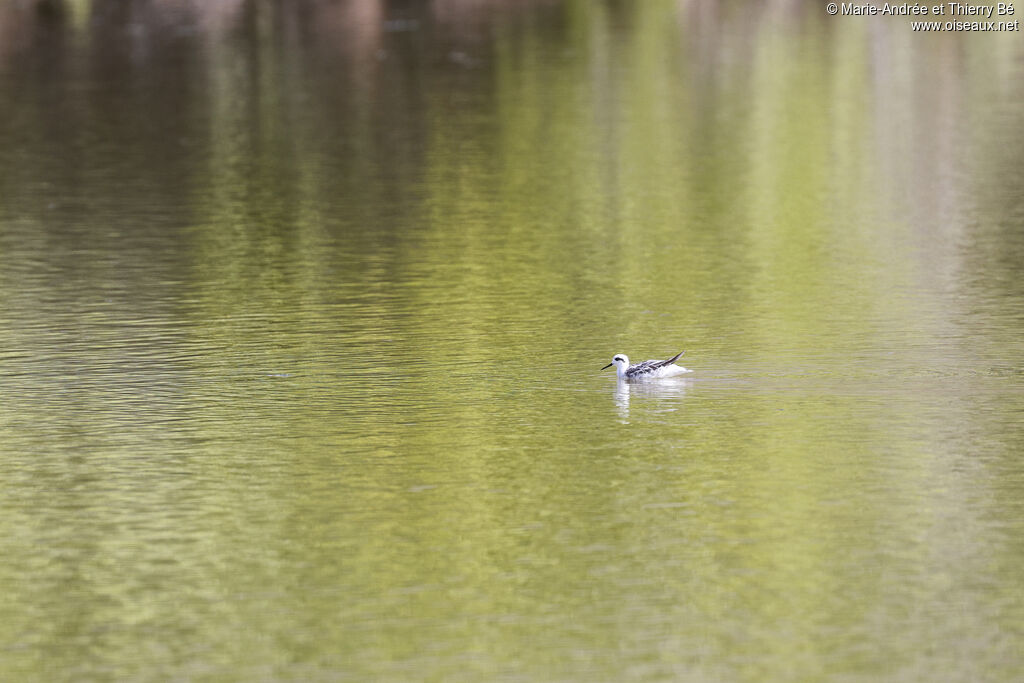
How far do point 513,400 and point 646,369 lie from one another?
1.29m

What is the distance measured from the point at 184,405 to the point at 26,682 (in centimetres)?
708

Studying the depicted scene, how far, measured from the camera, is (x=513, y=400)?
18.8 m

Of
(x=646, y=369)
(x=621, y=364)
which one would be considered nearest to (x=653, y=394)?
(x=646, y=369)

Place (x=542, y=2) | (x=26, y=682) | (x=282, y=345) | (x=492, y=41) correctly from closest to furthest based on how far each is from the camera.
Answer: (x=26, y=682) → (x=282, y=345) → (x=492, y=41) → (x=542, y=2)

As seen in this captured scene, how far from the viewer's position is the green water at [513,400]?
12.6m

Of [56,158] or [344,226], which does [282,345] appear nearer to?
[344,226]

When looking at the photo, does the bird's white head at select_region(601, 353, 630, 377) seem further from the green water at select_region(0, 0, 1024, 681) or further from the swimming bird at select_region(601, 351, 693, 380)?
the green water at select_region(0, 0, 1024, 681)

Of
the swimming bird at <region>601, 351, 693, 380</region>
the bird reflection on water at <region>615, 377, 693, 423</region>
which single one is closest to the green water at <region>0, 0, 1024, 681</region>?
the bird reflection on water at <region>615, 377, 693, 423</region>

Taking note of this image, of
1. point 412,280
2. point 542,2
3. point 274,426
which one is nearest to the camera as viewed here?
point 274,426

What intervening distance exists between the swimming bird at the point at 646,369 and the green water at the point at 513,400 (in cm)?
18

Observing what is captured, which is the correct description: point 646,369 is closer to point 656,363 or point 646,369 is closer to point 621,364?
point 656,363

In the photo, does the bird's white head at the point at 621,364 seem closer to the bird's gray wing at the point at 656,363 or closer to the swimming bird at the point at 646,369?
the swimming bird at the point at 646,369

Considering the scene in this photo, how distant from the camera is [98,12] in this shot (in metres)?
81.9

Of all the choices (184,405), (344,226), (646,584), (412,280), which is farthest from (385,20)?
(646,584)
